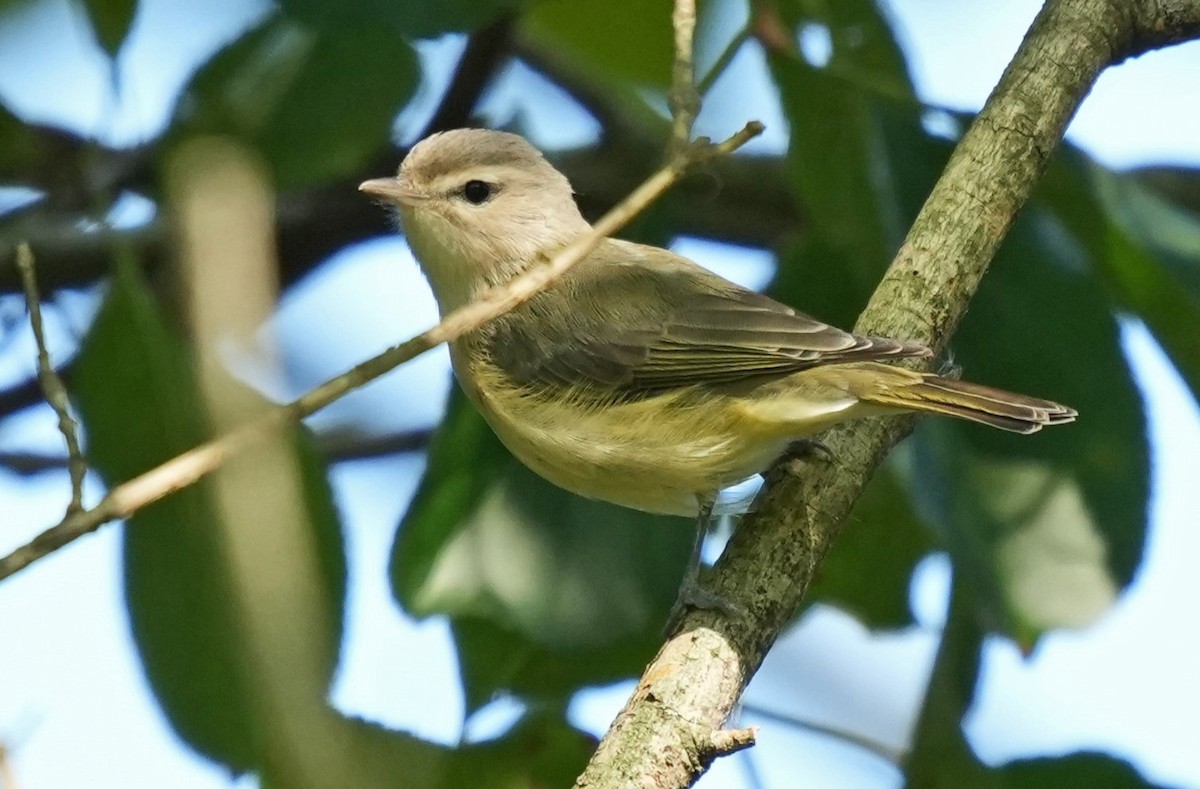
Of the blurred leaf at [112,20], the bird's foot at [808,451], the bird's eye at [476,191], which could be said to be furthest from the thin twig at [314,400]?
the bird's eye at [476,191]

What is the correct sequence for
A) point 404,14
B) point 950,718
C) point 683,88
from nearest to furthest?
point 683,88, point 404,14, point 950,718

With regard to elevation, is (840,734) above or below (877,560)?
below

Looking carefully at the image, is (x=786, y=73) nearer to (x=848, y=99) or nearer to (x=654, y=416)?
(x=848, y=99)

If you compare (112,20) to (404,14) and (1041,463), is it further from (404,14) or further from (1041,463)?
(1041,463)

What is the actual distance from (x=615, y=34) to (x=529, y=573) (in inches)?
47.0

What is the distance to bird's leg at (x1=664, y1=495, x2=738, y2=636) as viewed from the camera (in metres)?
2.49

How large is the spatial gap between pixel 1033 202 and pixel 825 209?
51 cm

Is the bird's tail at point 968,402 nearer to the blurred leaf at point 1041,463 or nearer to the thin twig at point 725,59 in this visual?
the blurred leaf at point 1041,463

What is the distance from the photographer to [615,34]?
124 inches

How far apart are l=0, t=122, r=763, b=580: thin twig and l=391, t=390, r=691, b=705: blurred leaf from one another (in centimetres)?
80

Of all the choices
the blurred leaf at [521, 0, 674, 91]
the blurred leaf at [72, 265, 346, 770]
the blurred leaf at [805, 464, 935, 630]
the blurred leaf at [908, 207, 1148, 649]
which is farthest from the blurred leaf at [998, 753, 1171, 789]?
the blurred leaf at [521, 0, 674, 91]

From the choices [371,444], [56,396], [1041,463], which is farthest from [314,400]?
[371,444]

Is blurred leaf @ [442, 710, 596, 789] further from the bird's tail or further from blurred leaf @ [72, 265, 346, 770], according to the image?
the bird's tail

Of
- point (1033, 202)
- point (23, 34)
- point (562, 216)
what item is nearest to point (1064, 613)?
point (1033, 202)
